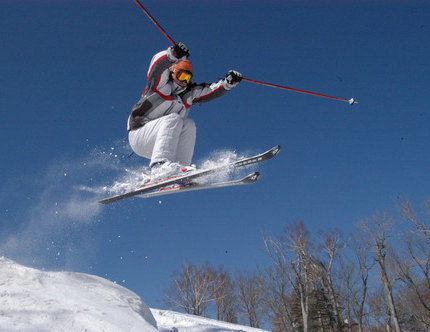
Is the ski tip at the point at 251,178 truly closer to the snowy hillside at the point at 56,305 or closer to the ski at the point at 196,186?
the ski at the point at 196,186

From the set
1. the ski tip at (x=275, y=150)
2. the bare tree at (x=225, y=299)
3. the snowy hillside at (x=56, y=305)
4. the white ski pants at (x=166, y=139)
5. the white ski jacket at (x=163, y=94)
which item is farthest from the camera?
the bare tree at (x=225, y=299)

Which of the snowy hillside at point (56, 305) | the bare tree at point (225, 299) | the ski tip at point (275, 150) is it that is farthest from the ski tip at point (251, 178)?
the bare tree at point (225, 299)

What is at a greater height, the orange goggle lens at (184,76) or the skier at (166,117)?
the orange goggle lens at (184,76)

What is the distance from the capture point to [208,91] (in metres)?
5.88

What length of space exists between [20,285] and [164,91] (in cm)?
313

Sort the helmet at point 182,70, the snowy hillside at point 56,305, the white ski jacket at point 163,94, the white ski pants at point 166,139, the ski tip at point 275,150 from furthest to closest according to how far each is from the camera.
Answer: the helmet at point 182,70, the white ski pants at point 166,139, the white ski jacket at point 163,94, the ski tip at point 275,150, the snowy hillside at point 56,305

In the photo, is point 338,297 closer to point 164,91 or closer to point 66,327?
point 164,91

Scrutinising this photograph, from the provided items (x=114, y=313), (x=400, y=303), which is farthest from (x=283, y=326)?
(x=114, y=313)

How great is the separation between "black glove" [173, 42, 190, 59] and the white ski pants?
90cm

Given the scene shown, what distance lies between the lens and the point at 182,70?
5.16m

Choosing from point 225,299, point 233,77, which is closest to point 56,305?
point 233,77

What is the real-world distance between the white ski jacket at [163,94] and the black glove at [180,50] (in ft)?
0.18

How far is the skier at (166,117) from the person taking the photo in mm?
4750

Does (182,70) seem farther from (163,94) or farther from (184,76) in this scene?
(163,94)
